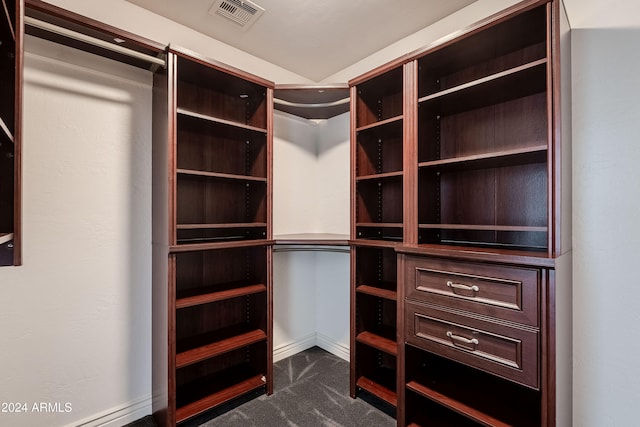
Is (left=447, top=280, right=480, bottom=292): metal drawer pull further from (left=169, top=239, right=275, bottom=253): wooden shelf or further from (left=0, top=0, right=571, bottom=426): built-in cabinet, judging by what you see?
(left=169, top=239, right=275, bottom=253): wooden shelf

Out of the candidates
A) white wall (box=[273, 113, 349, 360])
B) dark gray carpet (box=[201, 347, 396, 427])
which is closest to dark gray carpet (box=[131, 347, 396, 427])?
dark gray carpet (box=[201, 347, 396, 427])

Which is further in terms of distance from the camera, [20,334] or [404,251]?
[404,251]

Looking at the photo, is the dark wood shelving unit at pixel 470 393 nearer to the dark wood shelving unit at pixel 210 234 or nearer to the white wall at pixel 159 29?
the dark wood shelving unit at pixel 210 234

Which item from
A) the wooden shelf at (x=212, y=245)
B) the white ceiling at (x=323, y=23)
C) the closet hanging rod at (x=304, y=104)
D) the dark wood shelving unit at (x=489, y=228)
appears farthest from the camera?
the closet hanging rod at (x=304, y=104)

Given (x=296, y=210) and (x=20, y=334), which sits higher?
(x=296, y=210)

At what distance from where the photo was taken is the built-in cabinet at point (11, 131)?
2.93 ft

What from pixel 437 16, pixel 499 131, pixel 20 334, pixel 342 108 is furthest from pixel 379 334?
pixel 437 16

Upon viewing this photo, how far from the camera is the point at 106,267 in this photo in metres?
1.75

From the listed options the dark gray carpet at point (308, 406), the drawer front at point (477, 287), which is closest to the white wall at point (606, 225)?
the drawer front at point (477, 287)

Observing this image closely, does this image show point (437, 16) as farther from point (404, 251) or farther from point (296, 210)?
point (296, 210)

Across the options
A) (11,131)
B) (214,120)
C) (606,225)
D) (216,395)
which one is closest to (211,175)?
(214,120)

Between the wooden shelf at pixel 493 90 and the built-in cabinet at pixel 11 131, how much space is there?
1.63 m

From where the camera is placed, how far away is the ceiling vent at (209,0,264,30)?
1.82 m

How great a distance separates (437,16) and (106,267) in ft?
8.20
